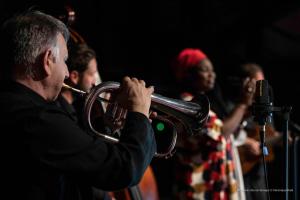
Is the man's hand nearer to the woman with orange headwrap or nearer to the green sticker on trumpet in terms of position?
the green sticker on trumpet

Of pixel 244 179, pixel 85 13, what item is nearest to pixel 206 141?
pixel 244 179

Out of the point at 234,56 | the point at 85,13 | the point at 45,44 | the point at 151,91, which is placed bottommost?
the point at 151,91

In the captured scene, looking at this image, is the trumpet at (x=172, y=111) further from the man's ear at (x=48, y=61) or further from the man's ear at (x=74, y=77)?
the man's ear at (x=74, y=77)

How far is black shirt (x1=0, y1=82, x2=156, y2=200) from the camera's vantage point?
175 cm

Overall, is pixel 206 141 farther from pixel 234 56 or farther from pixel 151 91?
pixel 234 56

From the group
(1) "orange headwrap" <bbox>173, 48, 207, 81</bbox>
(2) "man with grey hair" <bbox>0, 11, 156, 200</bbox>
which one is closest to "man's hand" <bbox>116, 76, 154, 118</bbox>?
(2) "man with grey hair" <bbox>0, 11, 156, 200</bbox>

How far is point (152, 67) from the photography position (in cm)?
577

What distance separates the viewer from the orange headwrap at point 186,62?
12.9 feet

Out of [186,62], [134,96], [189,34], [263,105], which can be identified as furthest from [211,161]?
[189,34]

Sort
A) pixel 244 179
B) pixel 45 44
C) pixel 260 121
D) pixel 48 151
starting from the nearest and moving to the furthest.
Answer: pixel 48 151, pixel 45 44, pixel 260 121, pixel 244 179

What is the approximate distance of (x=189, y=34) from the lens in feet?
19.7

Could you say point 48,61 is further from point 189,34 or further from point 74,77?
point 189,34

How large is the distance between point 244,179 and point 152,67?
2.15 meters

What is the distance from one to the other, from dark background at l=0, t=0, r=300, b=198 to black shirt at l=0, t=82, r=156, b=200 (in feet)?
10.9
